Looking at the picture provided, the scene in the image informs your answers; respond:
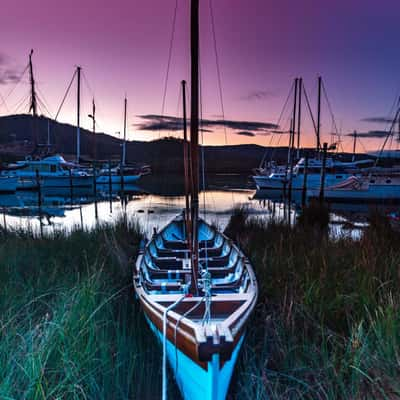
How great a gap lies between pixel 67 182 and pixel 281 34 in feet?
115

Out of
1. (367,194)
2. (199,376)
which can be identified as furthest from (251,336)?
(367,194)

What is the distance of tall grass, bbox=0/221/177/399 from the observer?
A: 9.89ft

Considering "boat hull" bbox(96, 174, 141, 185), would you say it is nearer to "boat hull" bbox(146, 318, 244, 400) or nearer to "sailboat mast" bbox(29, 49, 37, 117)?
"sailboat mast" bbox(29, 49, 37, 117)

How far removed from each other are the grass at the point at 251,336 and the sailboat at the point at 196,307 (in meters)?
0.50

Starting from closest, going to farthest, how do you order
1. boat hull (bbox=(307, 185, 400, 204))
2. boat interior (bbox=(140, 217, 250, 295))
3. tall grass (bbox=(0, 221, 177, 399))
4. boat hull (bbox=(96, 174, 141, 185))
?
1. tall grass (bbox=(0, 221, 177, 399))
2. boat interior (bbox=(140, 217, 250, 295))
3. boat hull (bbox=(307, 185, 400, 204))
4. boat hull (bbox=(96, 174, 141, 185))

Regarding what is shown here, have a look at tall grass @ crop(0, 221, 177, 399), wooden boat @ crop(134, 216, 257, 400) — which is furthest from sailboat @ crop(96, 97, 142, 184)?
tall grass @ crop(0, 221, 177, 399)

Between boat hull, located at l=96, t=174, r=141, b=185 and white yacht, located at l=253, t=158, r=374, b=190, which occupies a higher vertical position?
white yacht, located at l=253, t=158, r=374, b=190

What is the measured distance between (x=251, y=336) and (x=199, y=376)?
188cm

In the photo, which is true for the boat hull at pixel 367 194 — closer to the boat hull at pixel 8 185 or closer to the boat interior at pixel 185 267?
the boat interior at pixel 185 267

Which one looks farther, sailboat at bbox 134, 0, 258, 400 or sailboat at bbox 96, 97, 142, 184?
sailboat at bbox 96, 97, 142, 184

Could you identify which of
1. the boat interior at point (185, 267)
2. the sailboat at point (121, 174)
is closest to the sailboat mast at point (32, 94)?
the sailboat at point (121, 174)

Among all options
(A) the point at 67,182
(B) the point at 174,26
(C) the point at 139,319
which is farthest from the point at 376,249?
(A) the point at 67,182

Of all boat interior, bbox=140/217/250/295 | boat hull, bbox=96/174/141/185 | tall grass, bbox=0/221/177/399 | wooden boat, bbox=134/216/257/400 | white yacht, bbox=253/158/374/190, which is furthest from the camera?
boat hull, bbox=96/174/141/185

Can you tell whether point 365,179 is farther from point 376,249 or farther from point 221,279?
point 221,279
